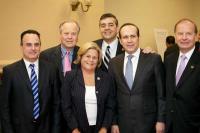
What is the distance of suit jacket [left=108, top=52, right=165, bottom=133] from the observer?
10.6 feet

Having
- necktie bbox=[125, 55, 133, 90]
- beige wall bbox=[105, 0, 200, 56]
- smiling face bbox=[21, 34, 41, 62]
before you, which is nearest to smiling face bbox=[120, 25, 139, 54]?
necktie bbox=[125, 55, 133, 90]

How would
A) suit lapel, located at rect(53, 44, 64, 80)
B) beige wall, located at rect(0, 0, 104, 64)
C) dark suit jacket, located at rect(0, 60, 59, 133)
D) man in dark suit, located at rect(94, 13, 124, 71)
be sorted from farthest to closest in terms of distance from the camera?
beige wall, located at rect(0, 0, 104, 64) → man in dark suit, located at rect(94, 13, 124, 71) → suit lapel, located at rect(53, 44, 64, 80) → dark suit jacket, located at rect(0, 60, 59, 133)

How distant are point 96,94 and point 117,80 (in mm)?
279

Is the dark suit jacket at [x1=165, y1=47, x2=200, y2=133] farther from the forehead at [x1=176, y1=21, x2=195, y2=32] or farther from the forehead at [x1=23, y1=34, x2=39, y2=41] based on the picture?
the forehead at [x1=23, y1=34, x2=39, y2=41]

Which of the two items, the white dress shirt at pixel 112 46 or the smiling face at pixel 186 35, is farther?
the white dress shirt at pixel 112 46

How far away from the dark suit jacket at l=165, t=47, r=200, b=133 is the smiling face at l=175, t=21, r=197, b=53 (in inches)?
3.7

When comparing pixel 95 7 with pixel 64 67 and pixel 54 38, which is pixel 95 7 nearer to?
pixel 54 38

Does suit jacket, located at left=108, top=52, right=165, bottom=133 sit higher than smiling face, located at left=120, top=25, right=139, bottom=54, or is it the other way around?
smiling face, located at left=120, top=25, right=139, bottom=54

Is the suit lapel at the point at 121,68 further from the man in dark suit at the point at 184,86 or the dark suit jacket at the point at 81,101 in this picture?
the man in dark suit at the point at 184,86

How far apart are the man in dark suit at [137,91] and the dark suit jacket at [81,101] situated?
11 cm

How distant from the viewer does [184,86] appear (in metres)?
3.08

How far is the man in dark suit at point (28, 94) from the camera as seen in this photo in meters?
3.07

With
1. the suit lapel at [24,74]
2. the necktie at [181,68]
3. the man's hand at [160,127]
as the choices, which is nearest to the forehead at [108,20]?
the necktie at [181,68]

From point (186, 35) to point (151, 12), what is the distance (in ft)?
17.4
